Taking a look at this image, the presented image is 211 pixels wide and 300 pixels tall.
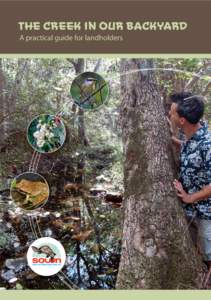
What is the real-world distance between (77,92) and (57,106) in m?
0.29

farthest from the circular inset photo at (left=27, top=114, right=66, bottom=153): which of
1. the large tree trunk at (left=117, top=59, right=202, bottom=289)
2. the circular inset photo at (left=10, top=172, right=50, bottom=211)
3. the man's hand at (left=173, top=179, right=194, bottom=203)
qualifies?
the man's hand at (left=173, top=179, right=194, bottom=203)

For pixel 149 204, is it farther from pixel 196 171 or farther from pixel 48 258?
pixel 48 258

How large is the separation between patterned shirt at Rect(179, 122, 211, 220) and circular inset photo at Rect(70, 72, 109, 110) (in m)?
1.13

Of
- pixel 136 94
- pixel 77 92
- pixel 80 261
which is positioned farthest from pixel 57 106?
pixel 80 261

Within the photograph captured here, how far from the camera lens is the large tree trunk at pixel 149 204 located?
6.49 meters

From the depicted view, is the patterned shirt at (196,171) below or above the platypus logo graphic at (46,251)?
above

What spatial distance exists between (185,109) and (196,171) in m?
0.73

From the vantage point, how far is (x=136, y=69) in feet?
22.1

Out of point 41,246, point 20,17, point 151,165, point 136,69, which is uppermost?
point 20,17

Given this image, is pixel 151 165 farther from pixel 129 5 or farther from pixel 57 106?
pixel 129 5

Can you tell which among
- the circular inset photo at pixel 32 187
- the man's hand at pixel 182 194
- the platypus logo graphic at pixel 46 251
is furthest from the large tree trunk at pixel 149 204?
the circular inset photo at pixel 32 187

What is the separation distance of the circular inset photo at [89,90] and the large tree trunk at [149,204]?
247mm

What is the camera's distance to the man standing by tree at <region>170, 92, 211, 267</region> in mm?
6641

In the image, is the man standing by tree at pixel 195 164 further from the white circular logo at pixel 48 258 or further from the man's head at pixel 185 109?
the white circular logo at pixel 48 258
